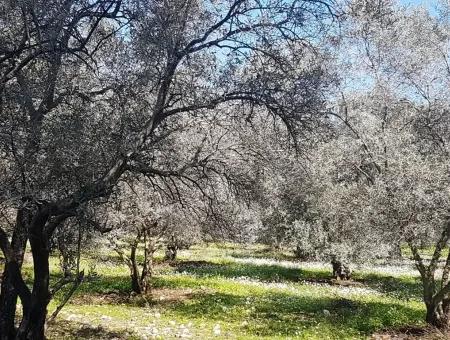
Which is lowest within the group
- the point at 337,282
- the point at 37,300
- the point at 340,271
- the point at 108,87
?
the point at 337,282

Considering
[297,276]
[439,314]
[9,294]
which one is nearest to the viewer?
[9,294]

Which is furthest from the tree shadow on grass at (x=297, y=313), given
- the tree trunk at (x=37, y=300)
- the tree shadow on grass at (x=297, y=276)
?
the tree trunk at (x=37, y=300)

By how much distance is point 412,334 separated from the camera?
49.9ft

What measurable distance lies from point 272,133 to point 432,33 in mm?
8932

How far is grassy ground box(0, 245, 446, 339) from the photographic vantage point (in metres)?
14.0

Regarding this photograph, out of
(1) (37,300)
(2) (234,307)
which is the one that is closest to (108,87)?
(1) (37,300)

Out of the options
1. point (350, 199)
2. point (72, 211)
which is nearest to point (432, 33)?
point (350, 199)

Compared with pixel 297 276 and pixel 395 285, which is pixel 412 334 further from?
pixel 297 276

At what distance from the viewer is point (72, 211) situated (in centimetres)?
764

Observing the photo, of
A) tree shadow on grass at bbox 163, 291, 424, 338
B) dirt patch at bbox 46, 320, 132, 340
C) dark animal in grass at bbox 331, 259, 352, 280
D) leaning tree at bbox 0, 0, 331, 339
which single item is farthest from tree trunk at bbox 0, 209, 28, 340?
dark animal in grass at bbox 331, 259, 352, 280

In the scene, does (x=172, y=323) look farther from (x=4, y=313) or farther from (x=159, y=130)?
(x=159, y=130)

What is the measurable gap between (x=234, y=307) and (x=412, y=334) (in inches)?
236

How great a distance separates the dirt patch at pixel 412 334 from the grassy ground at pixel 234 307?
330 millimetres

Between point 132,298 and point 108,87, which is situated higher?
point 108,87
